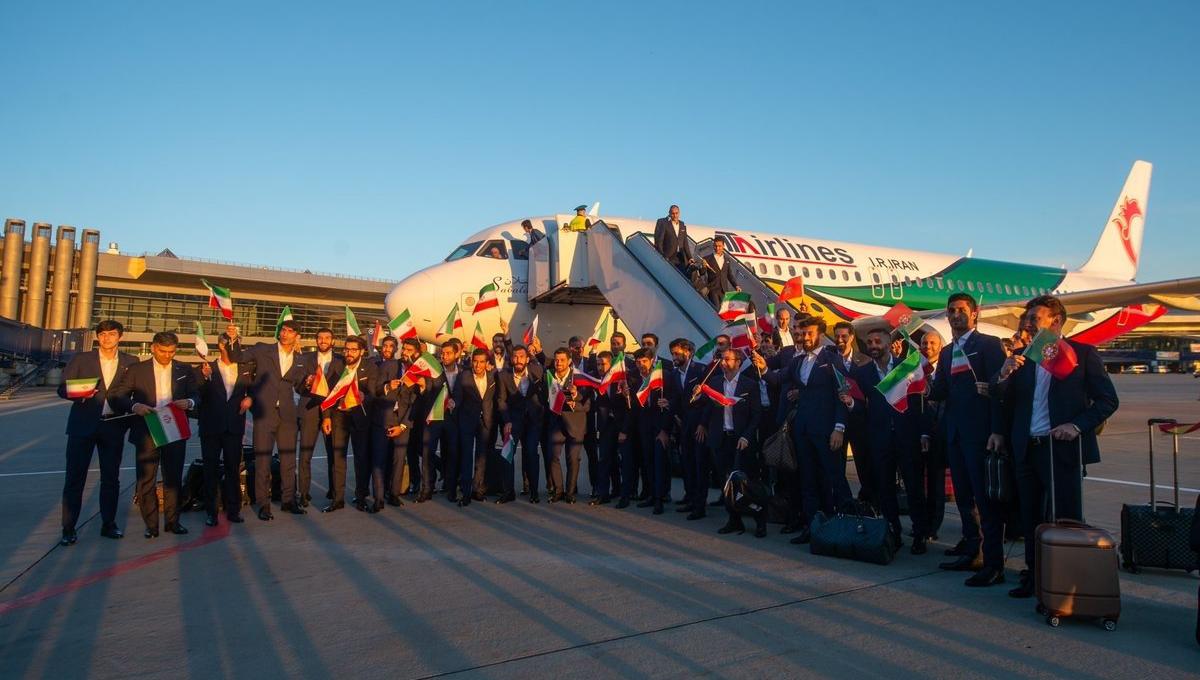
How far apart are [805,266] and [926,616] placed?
582 inches

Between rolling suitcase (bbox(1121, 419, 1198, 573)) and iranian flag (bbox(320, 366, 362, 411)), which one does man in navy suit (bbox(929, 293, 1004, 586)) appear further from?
iranian flag (bbox(320, 366, 362, 411))

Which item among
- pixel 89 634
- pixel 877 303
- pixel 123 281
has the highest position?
pixel 123 281

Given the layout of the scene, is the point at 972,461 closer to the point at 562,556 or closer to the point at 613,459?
the point at 562,556

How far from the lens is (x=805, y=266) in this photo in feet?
60.2

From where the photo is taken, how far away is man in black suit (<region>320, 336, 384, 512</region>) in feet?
25.3

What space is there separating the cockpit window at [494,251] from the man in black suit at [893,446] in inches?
395

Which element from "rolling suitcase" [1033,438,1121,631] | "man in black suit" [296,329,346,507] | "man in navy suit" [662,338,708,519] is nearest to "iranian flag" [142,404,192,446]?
"man in black suit" [296,329,346,507]

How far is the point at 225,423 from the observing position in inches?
281

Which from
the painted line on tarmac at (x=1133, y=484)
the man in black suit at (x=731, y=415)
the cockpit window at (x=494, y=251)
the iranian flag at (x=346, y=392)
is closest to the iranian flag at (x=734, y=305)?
the man in black suit at (x=731, y=415)

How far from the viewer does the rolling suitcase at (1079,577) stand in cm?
400

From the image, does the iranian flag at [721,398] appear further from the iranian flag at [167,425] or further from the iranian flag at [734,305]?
the iranian flag at [167,425]

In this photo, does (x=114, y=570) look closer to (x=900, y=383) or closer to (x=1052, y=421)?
(x=900, y=383)

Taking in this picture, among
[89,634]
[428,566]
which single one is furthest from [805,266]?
[89,634]

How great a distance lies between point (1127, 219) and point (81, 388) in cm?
3384
